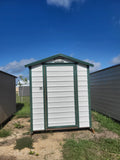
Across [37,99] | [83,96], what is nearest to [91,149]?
[83,96]

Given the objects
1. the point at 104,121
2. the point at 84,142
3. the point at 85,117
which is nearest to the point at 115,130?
the point at 104,121

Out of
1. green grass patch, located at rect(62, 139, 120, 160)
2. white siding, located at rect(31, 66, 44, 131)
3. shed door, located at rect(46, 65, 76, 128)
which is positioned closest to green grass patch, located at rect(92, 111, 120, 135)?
green grass patch, located at rect(62, 139, 120, 160)

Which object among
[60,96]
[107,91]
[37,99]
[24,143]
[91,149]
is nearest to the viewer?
[91,149]

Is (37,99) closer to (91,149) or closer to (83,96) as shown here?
(83,96)

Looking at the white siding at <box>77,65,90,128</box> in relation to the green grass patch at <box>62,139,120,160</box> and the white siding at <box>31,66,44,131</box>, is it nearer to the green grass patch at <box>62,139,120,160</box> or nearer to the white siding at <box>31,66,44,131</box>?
the green grass patch at <box>62,139,120,160</box>

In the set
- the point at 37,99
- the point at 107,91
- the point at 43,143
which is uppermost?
the point at 107,91

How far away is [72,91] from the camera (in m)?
4.31

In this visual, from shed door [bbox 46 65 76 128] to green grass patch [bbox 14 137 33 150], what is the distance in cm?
87

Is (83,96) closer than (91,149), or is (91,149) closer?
(91,149)

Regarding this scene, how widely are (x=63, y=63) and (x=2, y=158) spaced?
351cm

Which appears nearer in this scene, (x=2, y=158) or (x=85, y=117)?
(x=2, y=158)

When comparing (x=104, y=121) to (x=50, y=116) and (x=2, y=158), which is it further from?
(x=2, y=158)

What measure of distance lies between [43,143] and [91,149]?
1.50 m

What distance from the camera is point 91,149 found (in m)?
3.08
